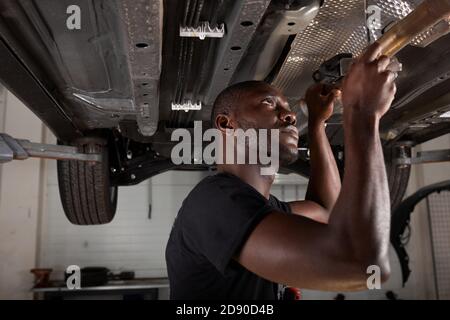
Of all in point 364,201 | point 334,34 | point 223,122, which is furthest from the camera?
point 223,122

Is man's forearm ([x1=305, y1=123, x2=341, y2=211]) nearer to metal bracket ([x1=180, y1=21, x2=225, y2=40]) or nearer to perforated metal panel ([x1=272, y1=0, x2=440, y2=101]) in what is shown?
perforated metal panel ([x1=272, y1=0, x2=440, y2=101])

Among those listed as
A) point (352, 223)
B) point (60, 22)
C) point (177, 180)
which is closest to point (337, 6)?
point (352, 223)

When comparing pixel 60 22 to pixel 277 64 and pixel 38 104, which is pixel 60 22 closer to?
pixel 38 104

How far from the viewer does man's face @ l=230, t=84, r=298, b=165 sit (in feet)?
4.01

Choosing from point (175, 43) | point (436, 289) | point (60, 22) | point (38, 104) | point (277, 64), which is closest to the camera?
point (60, 22)

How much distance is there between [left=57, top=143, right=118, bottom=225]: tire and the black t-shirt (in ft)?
3.73

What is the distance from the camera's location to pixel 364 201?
0.75m

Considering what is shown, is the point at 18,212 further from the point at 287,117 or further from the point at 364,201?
the point at 364,201

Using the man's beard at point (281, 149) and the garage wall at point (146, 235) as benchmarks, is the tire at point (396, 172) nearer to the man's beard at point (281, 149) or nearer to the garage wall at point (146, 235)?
the man's beard at point (281, 149)

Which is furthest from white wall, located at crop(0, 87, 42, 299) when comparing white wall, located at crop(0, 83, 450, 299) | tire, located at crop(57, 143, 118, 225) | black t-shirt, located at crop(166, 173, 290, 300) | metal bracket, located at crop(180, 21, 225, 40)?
metal bracket, located at crop(180, 21, 225, 40)

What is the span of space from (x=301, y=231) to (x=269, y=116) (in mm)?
521

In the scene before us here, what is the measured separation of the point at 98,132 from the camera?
6.81 ft

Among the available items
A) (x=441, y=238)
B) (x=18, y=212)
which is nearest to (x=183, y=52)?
(x=18, y=212)

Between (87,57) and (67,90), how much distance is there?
271 mm
